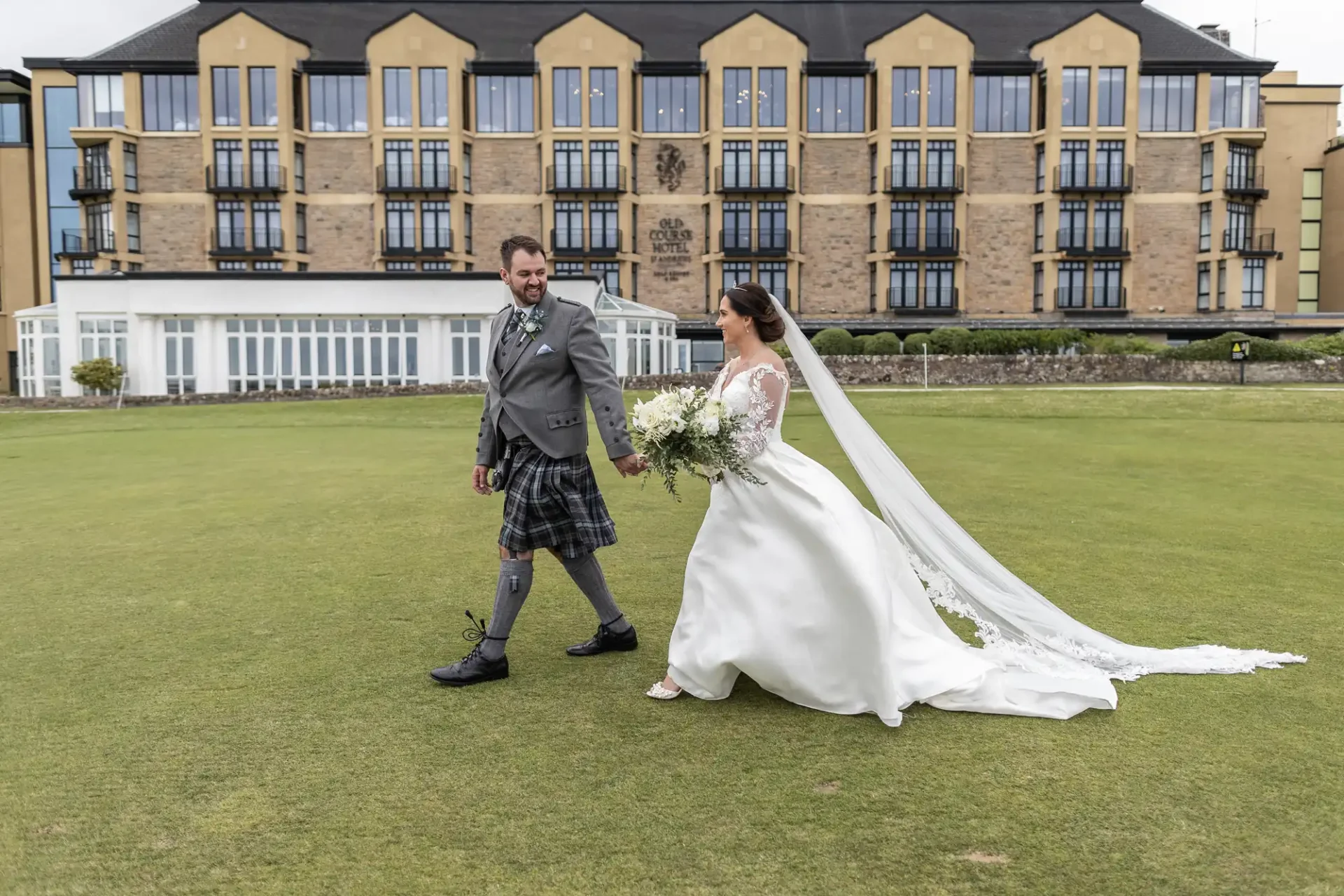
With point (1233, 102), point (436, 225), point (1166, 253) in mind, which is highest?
point (1233, 102)

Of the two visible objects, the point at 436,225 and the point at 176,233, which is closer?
the point at 436,225

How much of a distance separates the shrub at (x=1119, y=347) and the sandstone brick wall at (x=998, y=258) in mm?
12674

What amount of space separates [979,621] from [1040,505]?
5942 millimetres

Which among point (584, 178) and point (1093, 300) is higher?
point (584, 178)

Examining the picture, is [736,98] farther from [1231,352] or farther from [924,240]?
[1231,352]

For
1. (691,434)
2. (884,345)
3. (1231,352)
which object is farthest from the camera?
(884,345)

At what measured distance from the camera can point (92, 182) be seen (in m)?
50.7

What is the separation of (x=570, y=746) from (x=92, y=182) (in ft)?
184

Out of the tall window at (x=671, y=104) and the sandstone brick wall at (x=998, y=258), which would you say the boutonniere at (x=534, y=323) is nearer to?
the tall window at (x=671, y=104)

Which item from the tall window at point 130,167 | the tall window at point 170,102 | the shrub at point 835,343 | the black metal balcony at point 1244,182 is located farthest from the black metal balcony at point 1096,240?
the tall window at point 130,167

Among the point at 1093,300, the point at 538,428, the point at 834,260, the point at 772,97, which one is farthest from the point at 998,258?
the point at 538,428

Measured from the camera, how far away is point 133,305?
3544 centimetres

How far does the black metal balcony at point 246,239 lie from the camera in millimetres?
50625

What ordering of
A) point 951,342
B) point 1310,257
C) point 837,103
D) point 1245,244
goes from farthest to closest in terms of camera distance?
point 1310,257, point 837,103, point 1245,244, point 951,342
